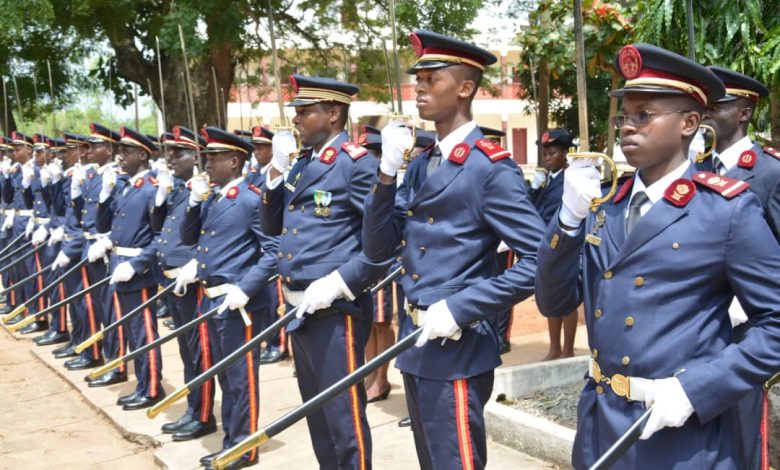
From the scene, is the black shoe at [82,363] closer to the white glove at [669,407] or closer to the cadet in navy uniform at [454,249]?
the cadet in navy uniform at [454,249]

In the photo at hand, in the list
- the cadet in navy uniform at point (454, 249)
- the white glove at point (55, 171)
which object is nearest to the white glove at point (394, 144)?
the cadet in navy uniform at point (454, 249)

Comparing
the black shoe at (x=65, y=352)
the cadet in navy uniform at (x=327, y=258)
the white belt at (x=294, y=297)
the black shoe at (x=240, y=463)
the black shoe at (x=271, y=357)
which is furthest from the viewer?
the black shoe at (x=65, y=352)

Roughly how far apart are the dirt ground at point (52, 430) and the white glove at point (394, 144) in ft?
10.4

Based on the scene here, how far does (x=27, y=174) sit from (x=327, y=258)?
769cm

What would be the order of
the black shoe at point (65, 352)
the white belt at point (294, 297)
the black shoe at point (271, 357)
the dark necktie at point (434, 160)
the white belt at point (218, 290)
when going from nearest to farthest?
the dark necktie at point (434, 160) < the white belt at point (294, 297) < the white belt at point (218, 290) < the black shoe at point (271, 357) < the black shoe at point (65, 352)

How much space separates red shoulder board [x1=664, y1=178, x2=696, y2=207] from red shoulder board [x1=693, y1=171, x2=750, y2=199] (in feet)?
0.12

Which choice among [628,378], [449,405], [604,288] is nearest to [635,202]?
[604,288]

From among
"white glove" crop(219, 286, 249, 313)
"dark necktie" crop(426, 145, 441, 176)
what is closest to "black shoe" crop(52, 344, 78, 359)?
"white glove" crop(219, 286, 249, 313)

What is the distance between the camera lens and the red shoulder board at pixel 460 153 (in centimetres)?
341

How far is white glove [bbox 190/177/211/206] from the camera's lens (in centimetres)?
565

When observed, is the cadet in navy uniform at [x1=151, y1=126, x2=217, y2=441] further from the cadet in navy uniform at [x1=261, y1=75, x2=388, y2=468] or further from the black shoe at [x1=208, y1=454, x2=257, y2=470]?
the cadet in navy uniform at [x1=261, y1=75, x2=388, y2=468]

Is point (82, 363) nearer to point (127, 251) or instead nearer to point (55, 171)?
point (127, 251)

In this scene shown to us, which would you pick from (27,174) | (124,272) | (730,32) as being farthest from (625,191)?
(27,174)

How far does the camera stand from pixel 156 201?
21.6ft
